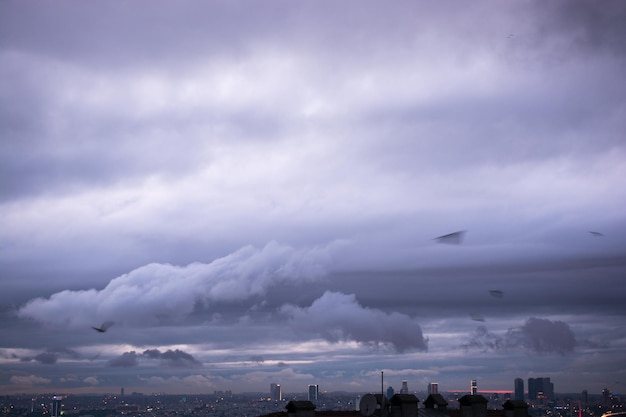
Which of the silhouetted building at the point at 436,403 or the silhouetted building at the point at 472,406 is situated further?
the silhouetted building at the point at 436,403

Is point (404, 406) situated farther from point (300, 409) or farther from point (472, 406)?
point (300, 409)

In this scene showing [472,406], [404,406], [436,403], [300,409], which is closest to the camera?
[300,409]

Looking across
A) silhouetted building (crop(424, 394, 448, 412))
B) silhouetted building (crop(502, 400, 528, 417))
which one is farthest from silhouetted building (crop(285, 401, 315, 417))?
silhouetted building (crop(502, 400, 528, 417))

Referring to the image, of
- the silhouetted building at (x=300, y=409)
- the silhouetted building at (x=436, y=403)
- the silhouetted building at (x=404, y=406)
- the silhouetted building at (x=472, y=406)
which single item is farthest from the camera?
the silhouetted building at (x=436, y=403)

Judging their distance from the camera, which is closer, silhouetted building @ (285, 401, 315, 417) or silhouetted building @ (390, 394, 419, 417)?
silhouetted building @ (285, 401, 315, 417)

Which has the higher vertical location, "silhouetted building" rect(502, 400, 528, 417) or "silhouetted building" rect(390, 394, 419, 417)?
"silhouetted building" rect(390, 394, 419, 417)

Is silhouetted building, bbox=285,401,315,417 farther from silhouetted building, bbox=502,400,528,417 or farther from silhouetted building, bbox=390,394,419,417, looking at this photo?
silhouetted building, bbox=502,400,528,417

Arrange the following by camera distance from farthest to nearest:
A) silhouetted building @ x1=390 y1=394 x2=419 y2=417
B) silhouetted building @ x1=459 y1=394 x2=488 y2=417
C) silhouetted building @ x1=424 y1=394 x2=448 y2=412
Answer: silhouetted building @ x1=424 y1=394 x2=448 y2=412
silhouetted building @ x1=459 y1=394 x2=488 y2=417
silhouetted building @ x1=390 y1=394 x2=419 y2=417

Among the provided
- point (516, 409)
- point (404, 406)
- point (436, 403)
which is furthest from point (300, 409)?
point (516, 409)

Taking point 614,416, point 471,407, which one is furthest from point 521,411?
point 614,416

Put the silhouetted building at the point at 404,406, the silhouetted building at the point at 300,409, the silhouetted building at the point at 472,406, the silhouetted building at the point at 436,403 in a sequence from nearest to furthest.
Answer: the silhouetted building at the point at 300,409, the silhouetted building at the point at 404,406, the silhouetted building at the point at 472,406, the silhouetted building at the point at 436,403

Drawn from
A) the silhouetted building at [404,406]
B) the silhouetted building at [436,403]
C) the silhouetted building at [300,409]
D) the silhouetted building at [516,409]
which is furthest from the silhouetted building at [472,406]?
the silhouetted building at [300,409]

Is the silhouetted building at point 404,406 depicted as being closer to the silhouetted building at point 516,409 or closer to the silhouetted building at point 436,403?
the silhouetted building at point 436,403

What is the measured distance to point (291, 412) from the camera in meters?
69.6
